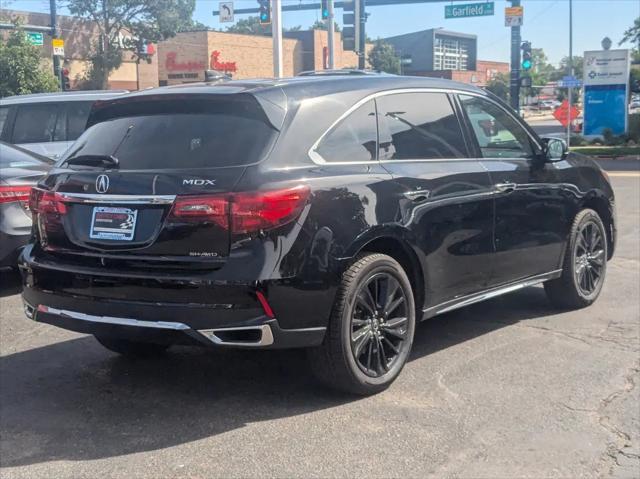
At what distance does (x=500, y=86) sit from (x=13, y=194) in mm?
75800

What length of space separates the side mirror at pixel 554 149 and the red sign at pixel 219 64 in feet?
157

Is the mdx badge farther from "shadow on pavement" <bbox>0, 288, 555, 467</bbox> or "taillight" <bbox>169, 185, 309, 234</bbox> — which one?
"shadow on pavement" <bbox>0, 288, 555, 467</bbox>

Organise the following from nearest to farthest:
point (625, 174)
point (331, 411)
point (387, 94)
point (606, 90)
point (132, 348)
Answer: point (331, 411) < point (387, 94) < point (132, 348) < point (625, 174) < point (606, 90)

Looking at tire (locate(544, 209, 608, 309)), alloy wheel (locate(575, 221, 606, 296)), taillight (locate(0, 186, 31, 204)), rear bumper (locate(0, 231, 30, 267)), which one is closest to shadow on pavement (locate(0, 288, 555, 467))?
tire (locate(544, 209, 608, 309))

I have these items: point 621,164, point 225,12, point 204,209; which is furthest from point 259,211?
point 225,12

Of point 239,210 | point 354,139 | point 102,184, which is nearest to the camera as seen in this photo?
point 239,210

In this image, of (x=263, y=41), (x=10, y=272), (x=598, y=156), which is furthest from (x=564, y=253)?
(x=263, y=41)

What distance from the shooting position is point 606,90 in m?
29.3

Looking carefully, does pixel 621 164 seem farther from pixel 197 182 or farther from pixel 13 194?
pixel 197 182

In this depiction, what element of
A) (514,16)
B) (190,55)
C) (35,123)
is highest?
(190,55)

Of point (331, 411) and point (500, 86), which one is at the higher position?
point (500, 86)

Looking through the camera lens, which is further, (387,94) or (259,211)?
(387,94)

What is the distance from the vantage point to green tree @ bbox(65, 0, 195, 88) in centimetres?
5038

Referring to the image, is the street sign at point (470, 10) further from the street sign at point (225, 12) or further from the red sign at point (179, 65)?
the red sign at point (179, 65)
